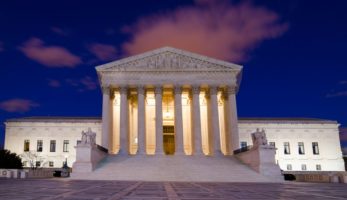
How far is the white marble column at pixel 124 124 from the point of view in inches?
1848

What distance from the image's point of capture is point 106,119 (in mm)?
48312

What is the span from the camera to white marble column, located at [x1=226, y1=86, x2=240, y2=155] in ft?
159

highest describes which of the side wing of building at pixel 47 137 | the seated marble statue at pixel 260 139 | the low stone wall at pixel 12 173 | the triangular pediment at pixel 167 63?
the triangular pediment at pixel 167 63

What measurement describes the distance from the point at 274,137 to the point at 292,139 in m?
3.62

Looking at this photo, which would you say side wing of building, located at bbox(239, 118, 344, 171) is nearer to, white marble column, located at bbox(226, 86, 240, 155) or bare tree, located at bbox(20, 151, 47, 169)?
white marble column, located at bbox(226, 86, 240, 155)

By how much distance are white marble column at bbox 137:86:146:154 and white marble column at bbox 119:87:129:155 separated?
1759 mm

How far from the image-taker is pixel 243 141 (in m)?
66.5

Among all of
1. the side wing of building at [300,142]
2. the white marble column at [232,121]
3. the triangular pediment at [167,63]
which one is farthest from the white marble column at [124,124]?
the side wing of building at [300,142]

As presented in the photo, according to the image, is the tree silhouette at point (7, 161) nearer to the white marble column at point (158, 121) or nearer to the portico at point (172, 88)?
the portico at point (172, 88)

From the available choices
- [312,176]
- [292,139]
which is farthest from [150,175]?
[292,139]

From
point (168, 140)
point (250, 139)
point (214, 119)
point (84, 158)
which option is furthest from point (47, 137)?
point (250, 139)

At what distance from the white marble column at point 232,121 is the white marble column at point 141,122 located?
40.4ft

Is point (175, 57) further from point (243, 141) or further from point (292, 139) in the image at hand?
point (292, 139)

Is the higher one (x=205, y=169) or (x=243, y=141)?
(x=243, y=141)
